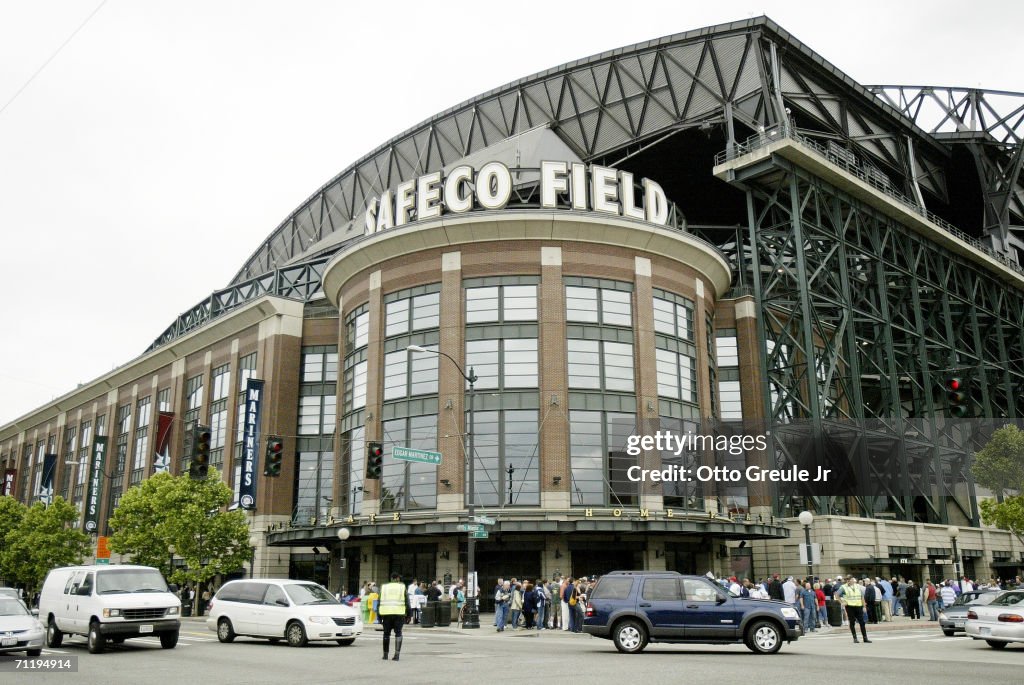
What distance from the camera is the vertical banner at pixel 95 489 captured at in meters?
69.2

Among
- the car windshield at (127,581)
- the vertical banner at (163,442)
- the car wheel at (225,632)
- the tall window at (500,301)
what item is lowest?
the car wheel at (225,632)

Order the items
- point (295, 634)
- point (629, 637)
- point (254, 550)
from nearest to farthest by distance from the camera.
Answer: point (629, 637) → point (295, 634) → point (254, 550)

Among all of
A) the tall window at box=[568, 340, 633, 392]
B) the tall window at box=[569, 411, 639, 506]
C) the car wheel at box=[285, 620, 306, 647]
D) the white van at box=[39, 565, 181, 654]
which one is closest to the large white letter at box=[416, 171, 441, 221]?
the tall window at box=[568, 340, 633, 392]

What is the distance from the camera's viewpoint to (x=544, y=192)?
46.9m

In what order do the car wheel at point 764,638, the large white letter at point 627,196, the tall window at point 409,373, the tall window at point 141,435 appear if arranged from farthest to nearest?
the tall window at point 141,435
the large white letter at point 627,196
the tall window at point 409,373
the car wheel at point 764,638

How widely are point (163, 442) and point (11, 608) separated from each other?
4627 centimetres

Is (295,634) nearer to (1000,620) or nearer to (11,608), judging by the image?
(11,608)

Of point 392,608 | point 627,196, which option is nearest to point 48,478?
point 627,196

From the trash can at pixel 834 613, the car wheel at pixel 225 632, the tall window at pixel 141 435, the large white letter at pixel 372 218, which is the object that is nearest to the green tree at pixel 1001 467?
the trash can at pixel 834 613

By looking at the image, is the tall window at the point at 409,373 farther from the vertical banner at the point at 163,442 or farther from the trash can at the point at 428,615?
the vertical banner at the point at 163,442

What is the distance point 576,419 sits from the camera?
43938mm

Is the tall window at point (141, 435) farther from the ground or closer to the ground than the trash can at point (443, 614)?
farther from the ground

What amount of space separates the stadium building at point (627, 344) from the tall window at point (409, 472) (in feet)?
0.39

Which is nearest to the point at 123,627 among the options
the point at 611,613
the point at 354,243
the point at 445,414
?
the point at 611,613
